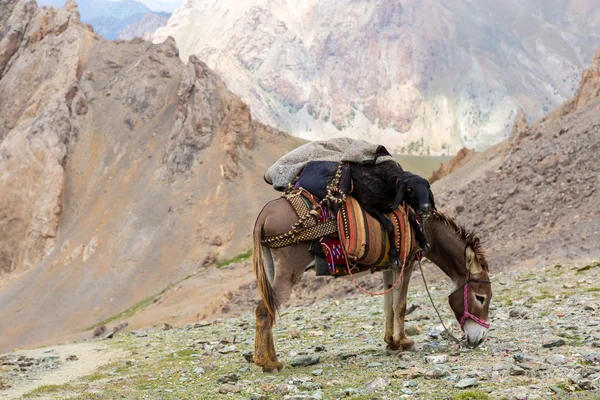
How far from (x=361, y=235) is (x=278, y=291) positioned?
1248 millimetres

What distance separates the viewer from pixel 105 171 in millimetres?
65875

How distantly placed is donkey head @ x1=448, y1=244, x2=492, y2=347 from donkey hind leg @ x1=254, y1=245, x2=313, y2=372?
210 centimetres

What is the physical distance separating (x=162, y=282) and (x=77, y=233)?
45.2 feet

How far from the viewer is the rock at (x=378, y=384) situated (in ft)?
19.7

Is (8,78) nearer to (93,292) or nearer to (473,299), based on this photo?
(93,292)

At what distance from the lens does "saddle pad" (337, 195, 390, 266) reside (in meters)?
7.48

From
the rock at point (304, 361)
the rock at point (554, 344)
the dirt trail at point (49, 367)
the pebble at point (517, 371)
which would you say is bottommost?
the dirt trail at point (49, 367)

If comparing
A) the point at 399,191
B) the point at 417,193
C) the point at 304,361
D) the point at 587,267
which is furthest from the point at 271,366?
the point at 587,267

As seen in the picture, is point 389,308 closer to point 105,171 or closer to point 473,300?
point 473,300

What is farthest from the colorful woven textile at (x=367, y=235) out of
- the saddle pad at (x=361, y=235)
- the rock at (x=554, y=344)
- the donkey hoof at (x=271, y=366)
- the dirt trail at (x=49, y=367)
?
the dirt trail at (x=49, y=367)

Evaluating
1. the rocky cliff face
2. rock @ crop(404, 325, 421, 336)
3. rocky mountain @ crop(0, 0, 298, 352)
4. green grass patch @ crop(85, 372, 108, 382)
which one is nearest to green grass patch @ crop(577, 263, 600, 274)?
the rocky cliff face

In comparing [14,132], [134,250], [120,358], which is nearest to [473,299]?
[120,358]

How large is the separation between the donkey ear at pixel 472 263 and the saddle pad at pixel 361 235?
3.70 feet

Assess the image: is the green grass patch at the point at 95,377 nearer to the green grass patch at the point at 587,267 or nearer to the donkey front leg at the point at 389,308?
the donkey front leg at the point at 389,308
